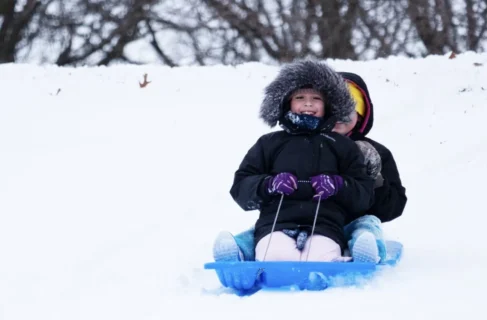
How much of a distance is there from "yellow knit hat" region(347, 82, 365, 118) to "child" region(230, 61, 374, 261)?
1.07ft

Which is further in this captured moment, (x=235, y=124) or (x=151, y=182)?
(x=235, y=124)

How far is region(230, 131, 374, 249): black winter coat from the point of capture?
13.8 feet

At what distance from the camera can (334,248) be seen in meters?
4.12

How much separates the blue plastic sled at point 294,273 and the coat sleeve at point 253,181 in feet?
1.50

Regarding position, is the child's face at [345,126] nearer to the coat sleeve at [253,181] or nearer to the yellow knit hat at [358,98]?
the yellow knit hat at [358,98]

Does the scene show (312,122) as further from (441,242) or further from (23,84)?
(23,84)

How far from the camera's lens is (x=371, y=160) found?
4.54 m

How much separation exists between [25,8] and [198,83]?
8113 mm

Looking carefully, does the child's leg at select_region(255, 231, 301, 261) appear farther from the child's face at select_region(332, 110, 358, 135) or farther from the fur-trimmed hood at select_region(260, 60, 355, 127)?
the child's face at select_region(332, 110, 358, 135)

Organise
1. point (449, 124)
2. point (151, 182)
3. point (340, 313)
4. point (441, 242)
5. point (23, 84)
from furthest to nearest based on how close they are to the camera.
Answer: point (23, 84)
point (449, 124)
point (151, 182)
point (441, 242)
point (340, 313)

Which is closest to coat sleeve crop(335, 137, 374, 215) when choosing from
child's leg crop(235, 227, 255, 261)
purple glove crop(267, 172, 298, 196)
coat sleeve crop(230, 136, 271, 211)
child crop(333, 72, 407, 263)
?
child crop(333, 72, 407, 263)

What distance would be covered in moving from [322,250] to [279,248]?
0.19 meters

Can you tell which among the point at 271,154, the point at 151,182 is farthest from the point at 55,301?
the point at 151,182

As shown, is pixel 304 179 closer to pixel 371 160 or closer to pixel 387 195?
pixel 371 160
